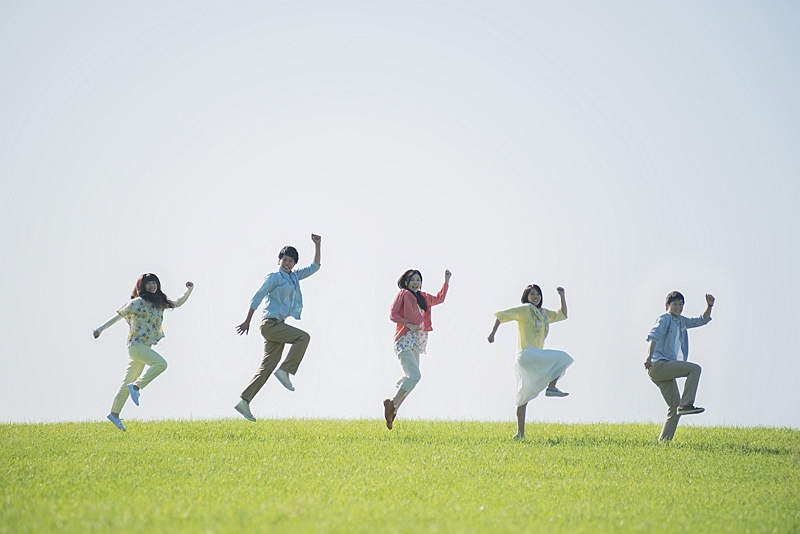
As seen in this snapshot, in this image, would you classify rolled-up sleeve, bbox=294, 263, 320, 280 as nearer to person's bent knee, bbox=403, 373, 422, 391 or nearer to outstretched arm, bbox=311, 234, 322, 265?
outstretched arm, bbox=311, 234, 322, 265

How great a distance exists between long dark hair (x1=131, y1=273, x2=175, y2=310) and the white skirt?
21.0 ft

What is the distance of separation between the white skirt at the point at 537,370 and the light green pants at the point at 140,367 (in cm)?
629

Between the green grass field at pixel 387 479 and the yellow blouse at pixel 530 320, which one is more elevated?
the yellow blouse at pixel 530 320

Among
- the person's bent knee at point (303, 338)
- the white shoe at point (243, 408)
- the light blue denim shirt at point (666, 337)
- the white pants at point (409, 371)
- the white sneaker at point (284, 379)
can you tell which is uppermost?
the light blue denim shirt at point (666, 337)

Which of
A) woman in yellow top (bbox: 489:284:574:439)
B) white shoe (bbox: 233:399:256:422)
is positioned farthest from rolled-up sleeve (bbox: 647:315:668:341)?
white shoe (bbox: 233:399:256:422)

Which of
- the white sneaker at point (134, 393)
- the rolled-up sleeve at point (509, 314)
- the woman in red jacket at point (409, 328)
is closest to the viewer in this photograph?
the white sneaker at point (134, 393)

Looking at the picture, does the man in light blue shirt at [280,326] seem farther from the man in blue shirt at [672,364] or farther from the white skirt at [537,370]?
the man in blue shirt at [672,364]

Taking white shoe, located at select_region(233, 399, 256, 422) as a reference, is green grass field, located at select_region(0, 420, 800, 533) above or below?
below

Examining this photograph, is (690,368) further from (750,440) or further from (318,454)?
(318,454)

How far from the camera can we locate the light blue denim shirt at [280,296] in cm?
1655

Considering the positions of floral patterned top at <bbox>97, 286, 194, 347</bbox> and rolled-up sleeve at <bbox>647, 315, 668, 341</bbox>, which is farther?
rolled-up sleeve at <bbox>647, 315, 668, 341</bbox>

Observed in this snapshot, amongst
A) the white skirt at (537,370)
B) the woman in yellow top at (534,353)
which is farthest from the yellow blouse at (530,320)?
the white skirt at (537,370)

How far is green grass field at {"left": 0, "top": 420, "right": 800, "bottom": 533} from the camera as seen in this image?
9.73 m

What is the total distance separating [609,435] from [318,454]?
623 cm
